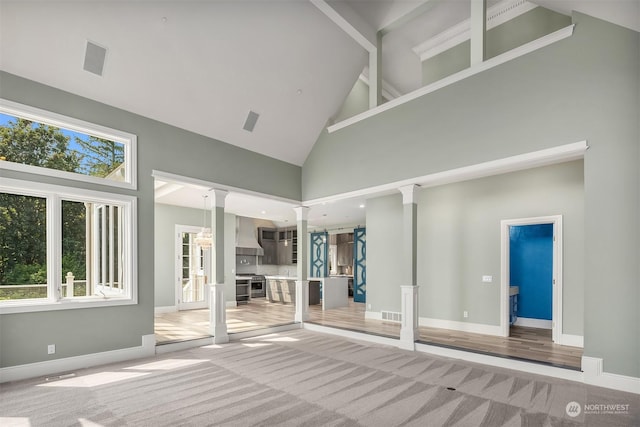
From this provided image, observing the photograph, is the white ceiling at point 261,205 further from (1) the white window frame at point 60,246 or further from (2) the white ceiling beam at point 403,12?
(2) the white ceiling beam at point 403,12

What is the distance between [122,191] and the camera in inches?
194

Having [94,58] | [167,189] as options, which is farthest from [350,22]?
[167,189]

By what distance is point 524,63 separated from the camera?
14.9 ft

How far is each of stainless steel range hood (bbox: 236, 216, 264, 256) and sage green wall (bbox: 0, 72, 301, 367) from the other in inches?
205

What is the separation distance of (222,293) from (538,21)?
7.35m

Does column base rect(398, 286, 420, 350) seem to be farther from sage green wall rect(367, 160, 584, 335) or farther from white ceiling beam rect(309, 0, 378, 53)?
white ceiling beam rect(309, 0, 378, 53)

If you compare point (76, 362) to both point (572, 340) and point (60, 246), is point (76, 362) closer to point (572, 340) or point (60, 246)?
point (60, 246)

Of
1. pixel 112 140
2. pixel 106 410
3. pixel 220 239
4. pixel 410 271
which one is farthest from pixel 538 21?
pixel 106 410

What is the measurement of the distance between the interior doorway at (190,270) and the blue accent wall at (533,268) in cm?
798

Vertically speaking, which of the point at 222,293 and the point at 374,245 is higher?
the point at 374,245

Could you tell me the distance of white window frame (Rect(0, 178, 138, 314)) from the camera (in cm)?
409

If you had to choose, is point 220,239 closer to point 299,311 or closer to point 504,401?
point 299,311

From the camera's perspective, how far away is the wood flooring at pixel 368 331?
478cm

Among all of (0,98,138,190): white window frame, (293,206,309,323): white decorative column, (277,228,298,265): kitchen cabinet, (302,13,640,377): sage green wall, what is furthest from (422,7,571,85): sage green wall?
(277,228,298,265): kitchen cabinet
